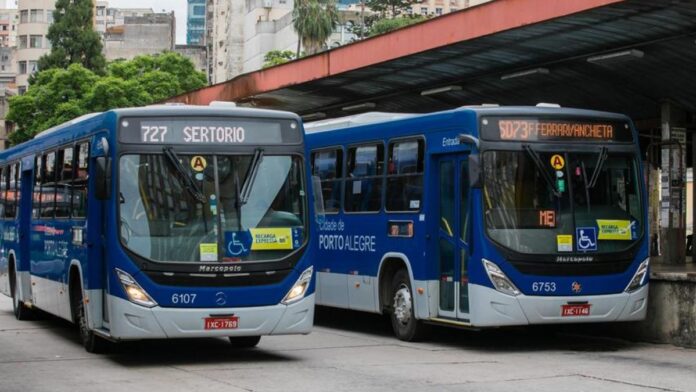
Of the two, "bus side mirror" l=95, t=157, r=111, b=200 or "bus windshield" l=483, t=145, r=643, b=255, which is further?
"bus windshield" l=483, t=145, r=643, b=255

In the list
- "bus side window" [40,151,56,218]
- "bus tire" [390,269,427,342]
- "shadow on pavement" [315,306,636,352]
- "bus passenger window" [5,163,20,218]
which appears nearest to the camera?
"shadow on pavement" [315,306,636,352]

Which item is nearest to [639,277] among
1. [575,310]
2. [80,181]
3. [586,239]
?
[586,239]

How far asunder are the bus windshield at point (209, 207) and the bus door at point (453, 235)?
241 centimetres

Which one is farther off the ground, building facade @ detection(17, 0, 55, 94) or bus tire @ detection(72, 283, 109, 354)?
building facade @ detection(17, 0, 55, 94)

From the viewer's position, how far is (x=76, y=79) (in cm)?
8250

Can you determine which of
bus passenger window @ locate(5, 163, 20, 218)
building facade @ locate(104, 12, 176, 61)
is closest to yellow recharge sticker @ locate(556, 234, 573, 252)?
bus passenger window @ locate(5, 163, 20, 218)

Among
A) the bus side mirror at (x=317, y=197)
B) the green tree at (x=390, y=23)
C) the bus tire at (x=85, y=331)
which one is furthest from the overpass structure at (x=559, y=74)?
the green tree at (x=390, y=23)

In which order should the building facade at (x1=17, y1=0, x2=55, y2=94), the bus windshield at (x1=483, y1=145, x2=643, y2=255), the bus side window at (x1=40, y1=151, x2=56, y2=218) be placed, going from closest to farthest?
the bus windshield at (x1=483, y1=145, x2=643, y2=255) < the bus side window at (x1=40, y1=151, x2=56, y2=218) < the building facade at (x1=17, y1=0, x2=55, y2=94)

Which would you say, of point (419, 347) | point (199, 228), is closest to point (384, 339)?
point (419, 347)

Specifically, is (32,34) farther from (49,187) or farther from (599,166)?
(599,166)

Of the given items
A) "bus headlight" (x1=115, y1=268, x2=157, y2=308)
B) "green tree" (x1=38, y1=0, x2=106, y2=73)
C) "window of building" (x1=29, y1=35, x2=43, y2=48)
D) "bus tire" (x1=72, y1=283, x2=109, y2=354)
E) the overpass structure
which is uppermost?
"window of building" (x1=29, y1=35, x2=43, y2=48)

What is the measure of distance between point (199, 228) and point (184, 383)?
2011mm

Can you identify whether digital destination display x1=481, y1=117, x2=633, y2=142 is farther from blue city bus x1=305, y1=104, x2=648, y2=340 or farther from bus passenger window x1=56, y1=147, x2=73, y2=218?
bus passenger window x1=56, y1=147, x2=73, y2=218

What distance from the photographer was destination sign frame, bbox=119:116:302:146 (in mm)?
14219
